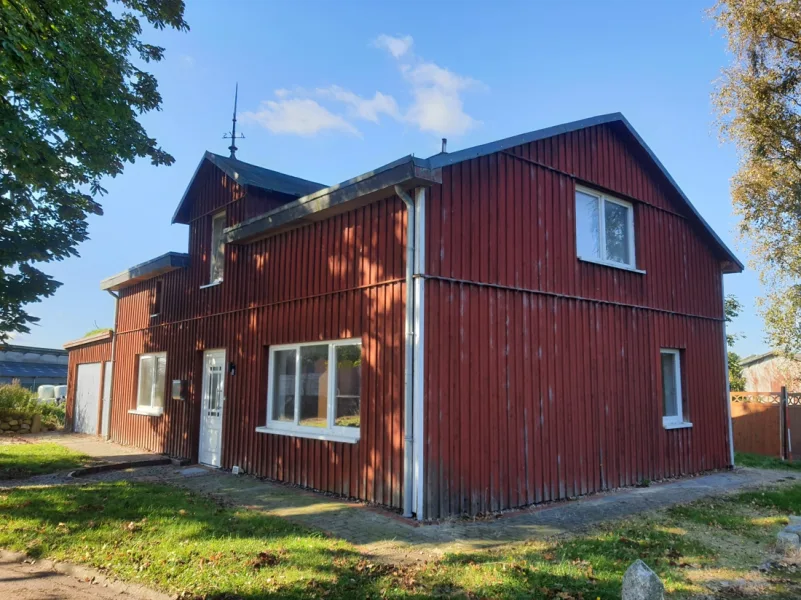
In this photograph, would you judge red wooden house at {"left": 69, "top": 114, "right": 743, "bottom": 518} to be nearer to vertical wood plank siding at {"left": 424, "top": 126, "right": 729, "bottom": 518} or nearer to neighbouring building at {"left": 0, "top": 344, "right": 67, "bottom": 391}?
vertical wood plank siding at {"left": 424, "top": 126, "right": 729, "bottom": 518}

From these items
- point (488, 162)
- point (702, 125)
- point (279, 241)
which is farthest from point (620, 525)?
Result: point (702, 125)

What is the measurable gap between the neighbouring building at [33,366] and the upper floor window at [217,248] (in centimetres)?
2655

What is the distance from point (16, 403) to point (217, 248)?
40.2 ft

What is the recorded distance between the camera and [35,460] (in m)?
11.7

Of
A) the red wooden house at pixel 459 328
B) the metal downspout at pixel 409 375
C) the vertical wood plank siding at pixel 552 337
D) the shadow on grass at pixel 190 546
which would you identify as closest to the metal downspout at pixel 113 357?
the red wooden house at pixel 459 328

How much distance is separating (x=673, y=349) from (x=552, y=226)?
4.33 metres

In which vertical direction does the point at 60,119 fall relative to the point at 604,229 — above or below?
above

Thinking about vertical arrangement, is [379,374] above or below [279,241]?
below

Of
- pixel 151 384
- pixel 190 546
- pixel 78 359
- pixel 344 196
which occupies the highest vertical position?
pixel 344 196

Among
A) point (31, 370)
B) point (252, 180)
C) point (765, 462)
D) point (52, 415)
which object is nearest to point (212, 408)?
point (252, 180)

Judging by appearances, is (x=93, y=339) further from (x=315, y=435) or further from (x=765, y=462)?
(x=765, y=462)

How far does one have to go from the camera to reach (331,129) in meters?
14.8

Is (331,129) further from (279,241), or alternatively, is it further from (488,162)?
(488,162)

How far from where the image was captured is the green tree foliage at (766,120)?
1500 cm
